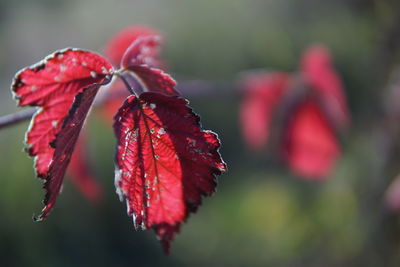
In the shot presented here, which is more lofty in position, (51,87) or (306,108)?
(51,87)

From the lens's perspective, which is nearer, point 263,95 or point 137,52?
point 137,52

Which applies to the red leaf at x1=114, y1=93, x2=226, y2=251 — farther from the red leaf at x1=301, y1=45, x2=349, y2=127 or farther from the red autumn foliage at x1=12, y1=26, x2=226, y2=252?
the red leaf at x1=301, y1=45, x2=349, y2=127

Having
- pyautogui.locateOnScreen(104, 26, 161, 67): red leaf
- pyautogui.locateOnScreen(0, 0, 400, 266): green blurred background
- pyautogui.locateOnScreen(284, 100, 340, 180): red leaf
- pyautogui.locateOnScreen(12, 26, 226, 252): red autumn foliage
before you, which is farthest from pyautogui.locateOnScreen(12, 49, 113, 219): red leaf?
pyautogui.locateOnScreen(284, 100, 340, 180): red leaf

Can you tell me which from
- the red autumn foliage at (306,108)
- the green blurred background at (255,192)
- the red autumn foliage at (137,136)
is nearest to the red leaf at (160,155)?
the red autumn foliage at (137,136)

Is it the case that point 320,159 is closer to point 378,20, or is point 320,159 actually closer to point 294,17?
point 378,20

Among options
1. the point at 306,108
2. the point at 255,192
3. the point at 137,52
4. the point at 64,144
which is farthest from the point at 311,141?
the point at 255,192

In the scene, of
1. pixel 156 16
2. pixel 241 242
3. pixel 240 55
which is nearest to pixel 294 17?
pixel 240 55

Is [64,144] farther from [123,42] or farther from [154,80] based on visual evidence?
[123,42]
